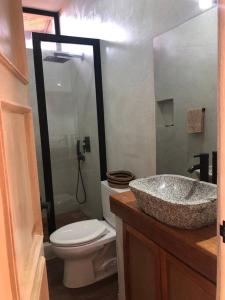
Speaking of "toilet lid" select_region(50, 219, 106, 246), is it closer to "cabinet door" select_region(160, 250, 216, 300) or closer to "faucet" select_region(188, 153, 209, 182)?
"cabinet door" select_region(160, 250, 216, 300)

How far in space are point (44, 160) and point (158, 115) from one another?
4.25 ft

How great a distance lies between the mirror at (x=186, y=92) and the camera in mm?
1397

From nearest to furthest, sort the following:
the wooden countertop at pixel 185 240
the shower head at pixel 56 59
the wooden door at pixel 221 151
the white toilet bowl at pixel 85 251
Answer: the wooden door at pixel 221 151 → the wooden countertop at pixel 185 240 → the white toilet bowl at pixel 85 251 → the shower head at pixel 56 59

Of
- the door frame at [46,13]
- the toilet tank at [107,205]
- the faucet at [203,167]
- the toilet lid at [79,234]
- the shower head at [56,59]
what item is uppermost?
the door frame at [46,13]

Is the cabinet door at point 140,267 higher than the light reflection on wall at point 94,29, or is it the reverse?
the light reflection on wall at point 94,29

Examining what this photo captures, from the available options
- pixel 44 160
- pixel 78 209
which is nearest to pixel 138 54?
pixel 44 160

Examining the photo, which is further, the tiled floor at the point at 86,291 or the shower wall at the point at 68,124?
the shower wall at the point at 68,124

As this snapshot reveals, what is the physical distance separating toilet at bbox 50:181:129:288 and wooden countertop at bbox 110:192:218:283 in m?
0.70

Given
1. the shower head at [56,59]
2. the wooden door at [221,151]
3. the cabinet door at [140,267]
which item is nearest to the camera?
the wooden door at [221,151]

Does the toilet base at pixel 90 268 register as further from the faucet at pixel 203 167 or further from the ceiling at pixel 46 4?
the ceiling at pixel 46 4

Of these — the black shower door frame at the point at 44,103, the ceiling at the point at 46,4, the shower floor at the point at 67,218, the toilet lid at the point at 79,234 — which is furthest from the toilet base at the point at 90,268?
the ceiling at the point at 46,4

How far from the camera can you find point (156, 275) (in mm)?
1226

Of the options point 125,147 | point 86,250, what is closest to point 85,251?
point 86,250

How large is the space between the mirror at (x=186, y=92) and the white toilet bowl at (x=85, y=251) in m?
0.77
